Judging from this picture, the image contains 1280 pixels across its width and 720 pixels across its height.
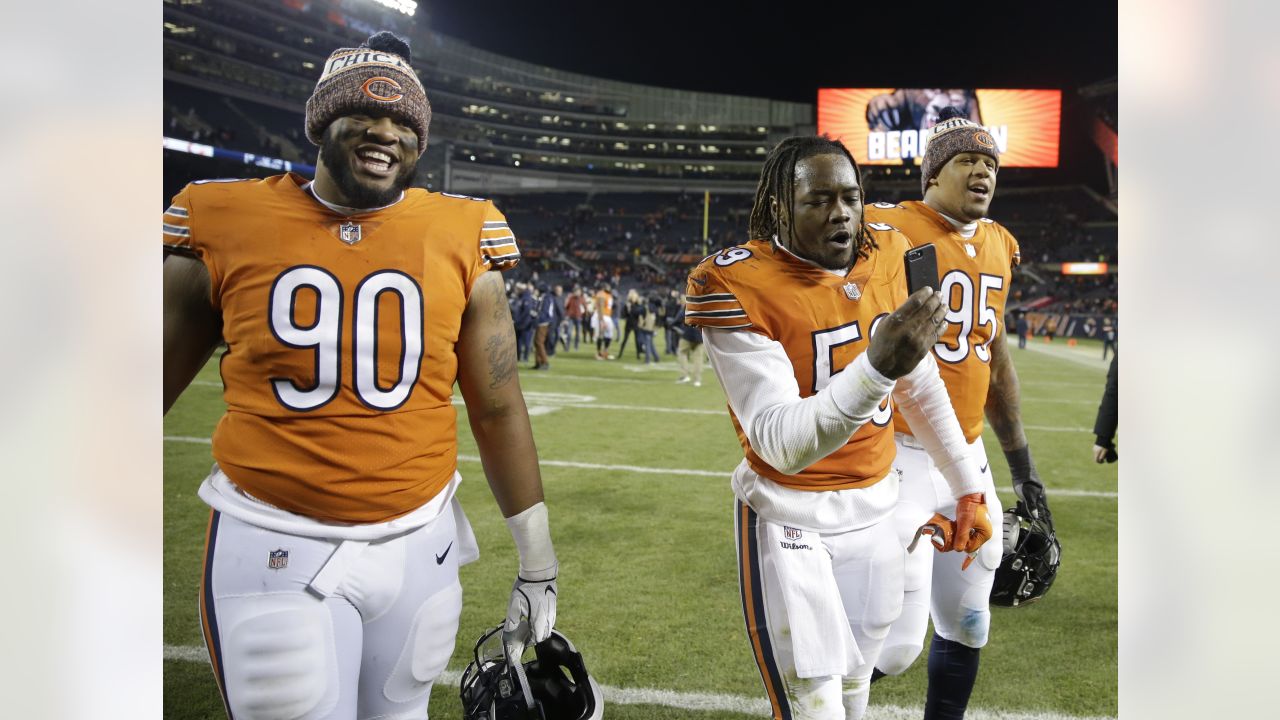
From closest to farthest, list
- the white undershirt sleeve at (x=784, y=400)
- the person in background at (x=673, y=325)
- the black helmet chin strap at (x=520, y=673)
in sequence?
1. the white undershirt sleeve at (x=784, y=400)
2. the black helmet chin strap at (x=520, y=673)
3. the person in background at (x=673, y=325)

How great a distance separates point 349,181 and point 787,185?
969mm

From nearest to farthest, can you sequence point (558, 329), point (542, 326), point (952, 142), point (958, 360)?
point (958, 360)
point (952, 142)
point (542, 326)
point (558, 329)

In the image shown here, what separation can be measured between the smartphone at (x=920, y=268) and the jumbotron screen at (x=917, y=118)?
27286 millimetres

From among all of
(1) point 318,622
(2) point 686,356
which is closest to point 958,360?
(1) point 318,622

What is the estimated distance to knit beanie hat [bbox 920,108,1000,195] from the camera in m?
2.81

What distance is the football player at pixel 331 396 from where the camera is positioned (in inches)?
63.5

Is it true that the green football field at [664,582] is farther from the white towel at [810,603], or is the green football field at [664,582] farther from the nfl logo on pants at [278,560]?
the nfl logo on pants at [278,560]

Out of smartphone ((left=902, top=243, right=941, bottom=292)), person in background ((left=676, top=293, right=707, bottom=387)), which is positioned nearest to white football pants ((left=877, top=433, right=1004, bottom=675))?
smartphone ((left=902, top=243, right=941, bottom=292))

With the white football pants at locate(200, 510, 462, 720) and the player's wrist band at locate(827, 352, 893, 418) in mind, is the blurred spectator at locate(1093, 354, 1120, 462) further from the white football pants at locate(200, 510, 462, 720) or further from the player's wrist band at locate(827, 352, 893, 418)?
the white football pants at locate(200, 510, 462, 720)

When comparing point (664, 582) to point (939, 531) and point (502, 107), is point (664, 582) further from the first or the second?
point (502, 107)

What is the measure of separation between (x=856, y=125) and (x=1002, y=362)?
27.2 metres

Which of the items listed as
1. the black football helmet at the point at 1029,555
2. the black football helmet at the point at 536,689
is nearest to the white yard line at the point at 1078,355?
the black football helmet at the point at 1029,555

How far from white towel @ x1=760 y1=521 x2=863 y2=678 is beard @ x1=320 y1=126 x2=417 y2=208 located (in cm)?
108

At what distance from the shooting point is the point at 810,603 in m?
1.97
